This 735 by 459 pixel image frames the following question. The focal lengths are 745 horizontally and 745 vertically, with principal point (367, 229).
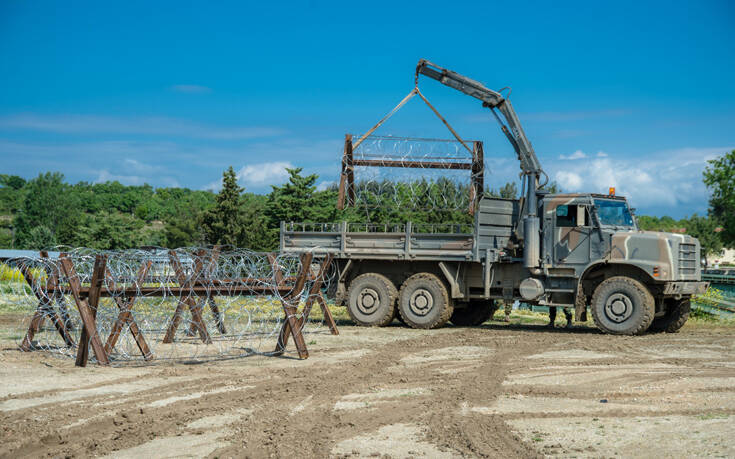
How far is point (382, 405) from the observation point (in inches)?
337

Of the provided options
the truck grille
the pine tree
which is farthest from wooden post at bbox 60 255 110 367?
the pine tree

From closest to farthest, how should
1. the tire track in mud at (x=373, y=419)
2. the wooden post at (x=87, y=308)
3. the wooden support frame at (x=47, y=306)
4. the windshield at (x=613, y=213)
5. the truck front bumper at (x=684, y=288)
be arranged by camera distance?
1. the tire track in mud at (x=373, y=419)
2. the wooden post at (x=87, y=308)
3. the wooden support frame at (x=47, y=306)
4. the truck front bumper at (x=684, y=288)
5. the windshield at (x=613, y=213)

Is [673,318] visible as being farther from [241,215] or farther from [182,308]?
[241,215]

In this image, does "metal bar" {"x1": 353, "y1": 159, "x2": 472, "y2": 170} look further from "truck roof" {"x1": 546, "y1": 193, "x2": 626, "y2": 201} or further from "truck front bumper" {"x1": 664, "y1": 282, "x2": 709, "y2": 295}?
"truck front bumper" {"x1": 664, "y1": 282, "x2": 709, "y2": 295}

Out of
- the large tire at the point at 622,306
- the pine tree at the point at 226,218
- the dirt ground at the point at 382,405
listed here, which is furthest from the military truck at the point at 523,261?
the pine tree at the point at 226,218

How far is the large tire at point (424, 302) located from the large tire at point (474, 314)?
1.90 m

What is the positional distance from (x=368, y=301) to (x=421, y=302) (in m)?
1.33

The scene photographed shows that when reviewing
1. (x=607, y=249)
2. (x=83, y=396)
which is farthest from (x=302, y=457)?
(x=607, y=249)

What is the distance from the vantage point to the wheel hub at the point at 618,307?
51.3ft

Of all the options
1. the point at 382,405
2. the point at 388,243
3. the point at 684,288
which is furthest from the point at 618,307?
the point at 382,405

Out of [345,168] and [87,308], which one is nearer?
[87,308]

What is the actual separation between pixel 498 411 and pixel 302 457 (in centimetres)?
269

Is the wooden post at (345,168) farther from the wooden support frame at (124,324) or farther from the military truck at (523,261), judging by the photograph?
the wooden support frame at (124,324)

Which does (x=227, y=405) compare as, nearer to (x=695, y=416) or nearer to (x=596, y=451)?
(x=596, y=451)
